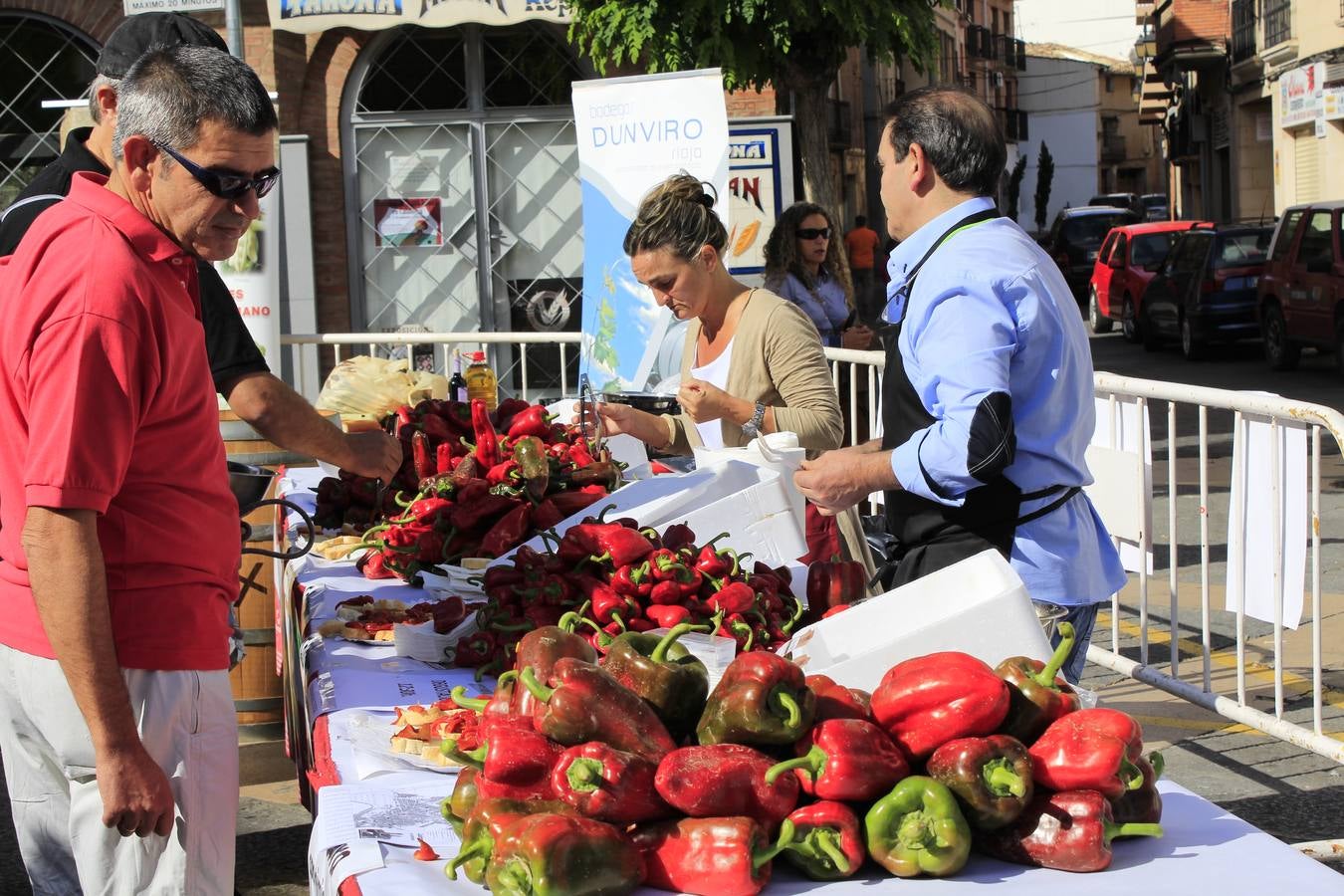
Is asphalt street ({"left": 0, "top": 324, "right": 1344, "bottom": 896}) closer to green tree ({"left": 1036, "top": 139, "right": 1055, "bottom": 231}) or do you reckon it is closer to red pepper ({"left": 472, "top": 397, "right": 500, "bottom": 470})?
red pepper ({"left": 472, "top": 397, "right": 500, "bottom": 470})

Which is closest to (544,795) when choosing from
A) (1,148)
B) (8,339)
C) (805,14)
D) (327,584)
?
(8,339)

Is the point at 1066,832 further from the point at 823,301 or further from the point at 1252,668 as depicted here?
the point at 823,301

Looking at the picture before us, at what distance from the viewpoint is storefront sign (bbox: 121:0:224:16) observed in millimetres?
6508

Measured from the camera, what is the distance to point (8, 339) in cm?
237

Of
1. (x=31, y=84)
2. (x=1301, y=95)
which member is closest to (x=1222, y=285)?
(x=1301, y=95)

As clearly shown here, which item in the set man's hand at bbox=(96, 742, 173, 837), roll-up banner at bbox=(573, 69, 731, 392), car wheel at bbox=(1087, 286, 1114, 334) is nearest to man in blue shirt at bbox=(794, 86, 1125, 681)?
man's hand at bbox=(96, 742, 173, 837)

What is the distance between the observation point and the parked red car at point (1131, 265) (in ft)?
79.3

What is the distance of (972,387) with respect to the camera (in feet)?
9.30

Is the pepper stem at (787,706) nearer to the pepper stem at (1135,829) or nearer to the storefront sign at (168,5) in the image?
the pepper stem at (1135,829)

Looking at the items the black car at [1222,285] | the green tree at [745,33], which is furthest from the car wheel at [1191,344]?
the green tree at [745,33]

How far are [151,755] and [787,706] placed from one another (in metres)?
1.15

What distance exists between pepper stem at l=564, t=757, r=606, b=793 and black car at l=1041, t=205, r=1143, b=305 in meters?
33.8

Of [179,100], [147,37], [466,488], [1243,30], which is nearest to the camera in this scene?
[179,100]

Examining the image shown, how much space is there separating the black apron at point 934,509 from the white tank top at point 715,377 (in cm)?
148
